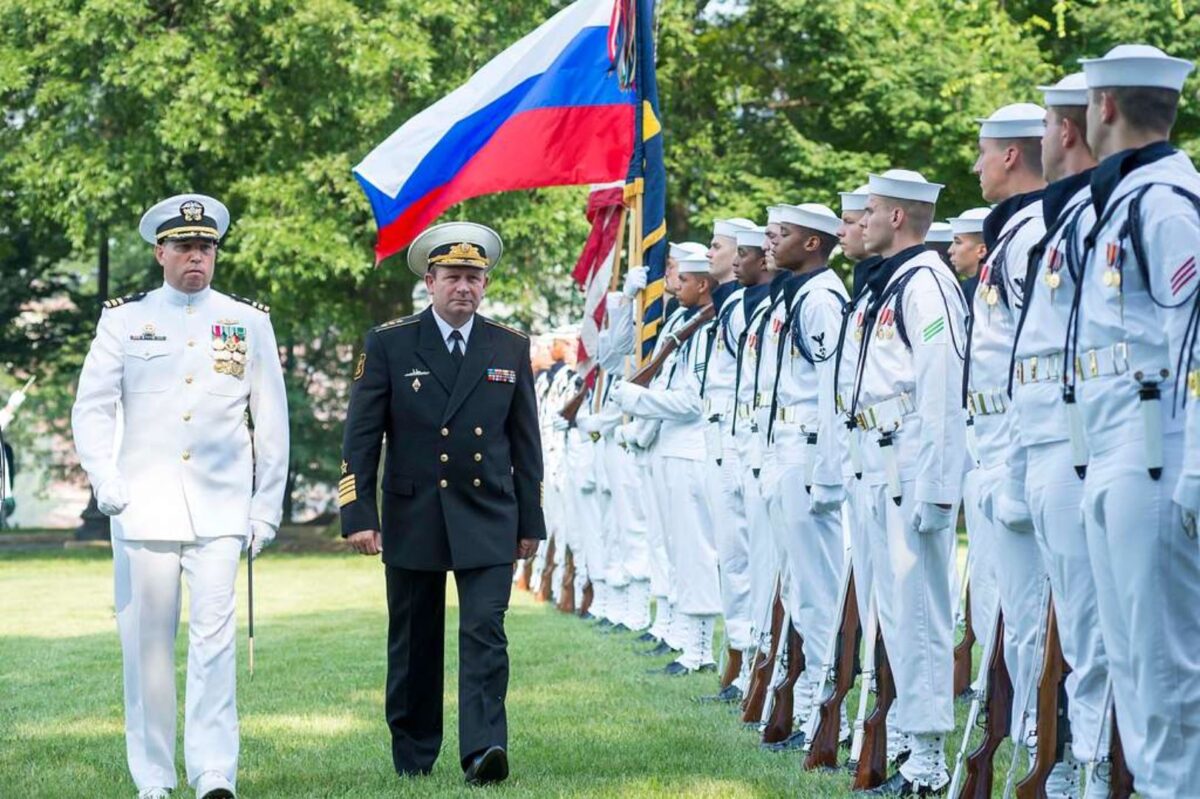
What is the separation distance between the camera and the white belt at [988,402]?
7258mm

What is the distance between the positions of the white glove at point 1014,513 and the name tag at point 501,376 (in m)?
2.64

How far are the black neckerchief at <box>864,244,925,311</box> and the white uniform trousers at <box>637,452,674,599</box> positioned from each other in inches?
234

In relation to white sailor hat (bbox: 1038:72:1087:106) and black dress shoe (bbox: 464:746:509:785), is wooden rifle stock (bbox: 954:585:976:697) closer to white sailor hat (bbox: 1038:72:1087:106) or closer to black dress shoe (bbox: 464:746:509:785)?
black dress shoe (bbox: 464:746:509:785)

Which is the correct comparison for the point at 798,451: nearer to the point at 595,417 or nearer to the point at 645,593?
the point at 595,417

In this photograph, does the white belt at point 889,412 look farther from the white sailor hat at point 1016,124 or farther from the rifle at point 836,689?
the white sailor hat at point 1016,124

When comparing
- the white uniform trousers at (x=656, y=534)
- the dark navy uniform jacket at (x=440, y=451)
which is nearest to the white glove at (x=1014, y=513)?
the dark navy uniform jacket at (x=440, y=451)

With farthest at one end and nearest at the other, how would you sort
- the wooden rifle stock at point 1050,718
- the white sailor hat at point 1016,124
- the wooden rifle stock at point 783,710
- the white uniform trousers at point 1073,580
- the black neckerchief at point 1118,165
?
the wooden rifle stock at point 783,710
the white sailor hat at point 1016,124
the wooden rifle stock at point 1050,718
the white uniform trousers at point 1073,580
the black neckerchief at point 1118,165

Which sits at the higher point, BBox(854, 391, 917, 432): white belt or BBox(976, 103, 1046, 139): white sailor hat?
BBox(976, 103, 1046, 139): white sailor hat

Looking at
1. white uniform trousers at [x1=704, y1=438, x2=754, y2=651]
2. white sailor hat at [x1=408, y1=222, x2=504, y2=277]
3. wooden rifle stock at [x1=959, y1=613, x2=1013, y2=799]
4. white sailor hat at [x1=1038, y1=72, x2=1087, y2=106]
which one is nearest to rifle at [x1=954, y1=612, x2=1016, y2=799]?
wooden rifle stock at [x1=959, y1=613, x2=1013, y2=799]

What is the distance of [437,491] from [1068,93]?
143 inches

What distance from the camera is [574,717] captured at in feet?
35.2

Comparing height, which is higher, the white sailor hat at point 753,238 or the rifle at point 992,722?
the white sailor hat at point 753,238

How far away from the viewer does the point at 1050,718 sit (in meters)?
6.62

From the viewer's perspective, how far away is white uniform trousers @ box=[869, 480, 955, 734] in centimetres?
796
